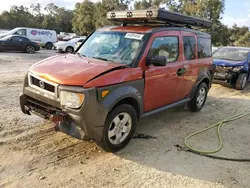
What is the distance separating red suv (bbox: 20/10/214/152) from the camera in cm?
→ 360

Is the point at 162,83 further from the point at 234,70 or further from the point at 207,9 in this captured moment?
the point at 207,9

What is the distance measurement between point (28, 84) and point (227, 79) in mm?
7538

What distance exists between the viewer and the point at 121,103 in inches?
160

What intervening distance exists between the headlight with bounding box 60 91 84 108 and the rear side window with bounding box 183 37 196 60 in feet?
9.40

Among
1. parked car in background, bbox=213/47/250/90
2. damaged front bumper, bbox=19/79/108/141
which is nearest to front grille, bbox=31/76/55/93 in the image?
damaged front bumper, bbox=19/79/108/141

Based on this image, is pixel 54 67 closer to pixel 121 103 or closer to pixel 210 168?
pixel 121 103

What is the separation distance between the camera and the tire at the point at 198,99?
6273mm

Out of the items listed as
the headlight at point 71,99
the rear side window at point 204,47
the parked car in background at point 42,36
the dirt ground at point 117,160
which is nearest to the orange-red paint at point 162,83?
the dirt ground at point 117,160

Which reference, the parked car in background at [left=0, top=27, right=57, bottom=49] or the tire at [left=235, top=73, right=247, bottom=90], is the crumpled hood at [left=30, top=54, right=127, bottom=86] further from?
the parked car in background at [left=0, top=27, right=57, bottom=49]

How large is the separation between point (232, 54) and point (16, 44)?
15.3 meters

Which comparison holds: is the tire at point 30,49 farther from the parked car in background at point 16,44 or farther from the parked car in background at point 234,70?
the parked car in background at point 234,70

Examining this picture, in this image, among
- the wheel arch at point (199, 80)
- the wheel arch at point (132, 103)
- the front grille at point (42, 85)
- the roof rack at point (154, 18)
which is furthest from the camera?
the wheel arch at point (199, 80)

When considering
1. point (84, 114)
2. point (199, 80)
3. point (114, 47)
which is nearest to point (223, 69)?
point (199, 80)

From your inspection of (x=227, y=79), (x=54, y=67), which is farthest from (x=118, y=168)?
(x=227, y=79)
